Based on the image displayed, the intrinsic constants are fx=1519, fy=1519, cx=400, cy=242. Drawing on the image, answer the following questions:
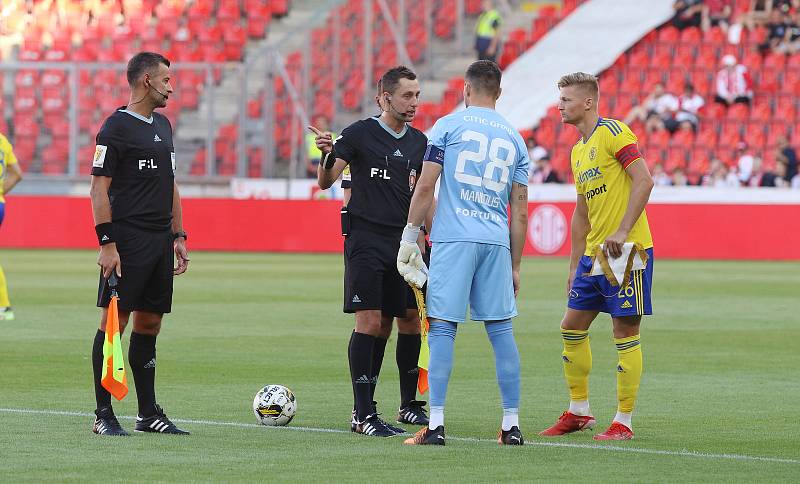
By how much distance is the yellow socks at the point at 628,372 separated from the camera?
8.83 metres

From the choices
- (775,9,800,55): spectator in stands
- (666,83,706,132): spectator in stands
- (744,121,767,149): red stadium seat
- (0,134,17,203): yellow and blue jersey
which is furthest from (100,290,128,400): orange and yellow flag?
(775,9,800,55): spectator in stands

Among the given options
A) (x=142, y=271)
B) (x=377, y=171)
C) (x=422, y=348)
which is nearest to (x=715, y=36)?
(x=422, y=348)

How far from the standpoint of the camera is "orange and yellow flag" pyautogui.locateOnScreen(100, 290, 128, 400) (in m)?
8.52

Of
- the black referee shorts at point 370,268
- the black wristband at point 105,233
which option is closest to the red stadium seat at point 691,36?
the black referee shorts at point 370,268

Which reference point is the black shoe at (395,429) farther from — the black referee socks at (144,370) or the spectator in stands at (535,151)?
the spectator in stands at (535,151)

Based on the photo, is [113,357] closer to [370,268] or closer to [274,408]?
[274,408]

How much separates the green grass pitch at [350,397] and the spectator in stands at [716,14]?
593 inches

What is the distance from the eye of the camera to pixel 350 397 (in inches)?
416

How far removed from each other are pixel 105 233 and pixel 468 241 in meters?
2.04

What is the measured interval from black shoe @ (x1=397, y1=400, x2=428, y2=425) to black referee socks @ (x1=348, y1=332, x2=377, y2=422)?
24.9 inches

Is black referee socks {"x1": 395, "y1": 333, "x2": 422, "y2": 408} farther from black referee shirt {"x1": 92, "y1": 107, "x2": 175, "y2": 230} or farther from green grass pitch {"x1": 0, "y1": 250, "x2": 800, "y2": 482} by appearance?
black referee shirt {"x1": 92, "y1": 107, "x2": 175, "y2": 230}

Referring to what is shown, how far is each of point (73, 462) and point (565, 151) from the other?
90.5ft

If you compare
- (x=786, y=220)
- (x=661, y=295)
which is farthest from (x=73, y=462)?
(x=786, y=220)

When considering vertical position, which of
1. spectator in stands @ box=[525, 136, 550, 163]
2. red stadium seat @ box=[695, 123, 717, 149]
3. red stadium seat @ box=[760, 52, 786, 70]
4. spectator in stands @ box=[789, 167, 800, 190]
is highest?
red stadium seat @ box=[760, 52, 786, 70]
